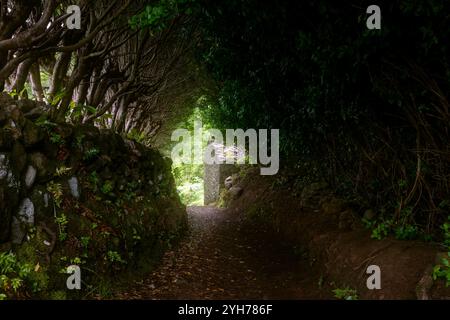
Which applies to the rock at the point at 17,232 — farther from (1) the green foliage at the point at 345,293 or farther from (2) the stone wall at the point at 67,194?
(1) the green foliage at the point at 345,293

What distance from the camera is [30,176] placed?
5.10 m

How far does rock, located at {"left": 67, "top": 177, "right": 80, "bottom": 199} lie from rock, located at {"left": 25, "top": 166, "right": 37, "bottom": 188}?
709 millimetres

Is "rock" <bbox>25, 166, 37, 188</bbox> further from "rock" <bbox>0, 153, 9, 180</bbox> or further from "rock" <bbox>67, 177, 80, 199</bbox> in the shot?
"rock" <bbox>67, 177, 80, 199</bbox>

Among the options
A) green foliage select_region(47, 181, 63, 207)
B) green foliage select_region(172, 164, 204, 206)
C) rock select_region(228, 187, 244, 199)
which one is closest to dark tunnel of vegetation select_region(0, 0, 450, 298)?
green foliage select_region(47, 181, 63, 207)

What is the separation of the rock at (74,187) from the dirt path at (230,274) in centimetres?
193

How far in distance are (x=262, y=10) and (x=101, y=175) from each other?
452cm

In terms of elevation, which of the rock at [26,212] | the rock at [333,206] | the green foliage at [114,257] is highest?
the rock at [26,212]

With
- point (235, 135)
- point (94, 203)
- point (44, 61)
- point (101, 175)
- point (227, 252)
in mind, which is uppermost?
point (44, 61)

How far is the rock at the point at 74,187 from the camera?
19.1ft

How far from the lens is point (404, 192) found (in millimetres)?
6086

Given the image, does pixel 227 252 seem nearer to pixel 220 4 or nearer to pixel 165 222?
pixel 165 222

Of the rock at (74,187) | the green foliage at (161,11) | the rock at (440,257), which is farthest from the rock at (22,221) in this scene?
the rock at (440,257)

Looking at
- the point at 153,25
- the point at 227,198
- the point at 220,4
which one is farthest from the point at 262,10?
the point at 227,198

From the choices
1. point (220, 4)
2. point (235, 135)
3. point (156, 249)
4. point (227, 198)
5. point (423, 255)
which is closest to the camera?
point (423, 255)
